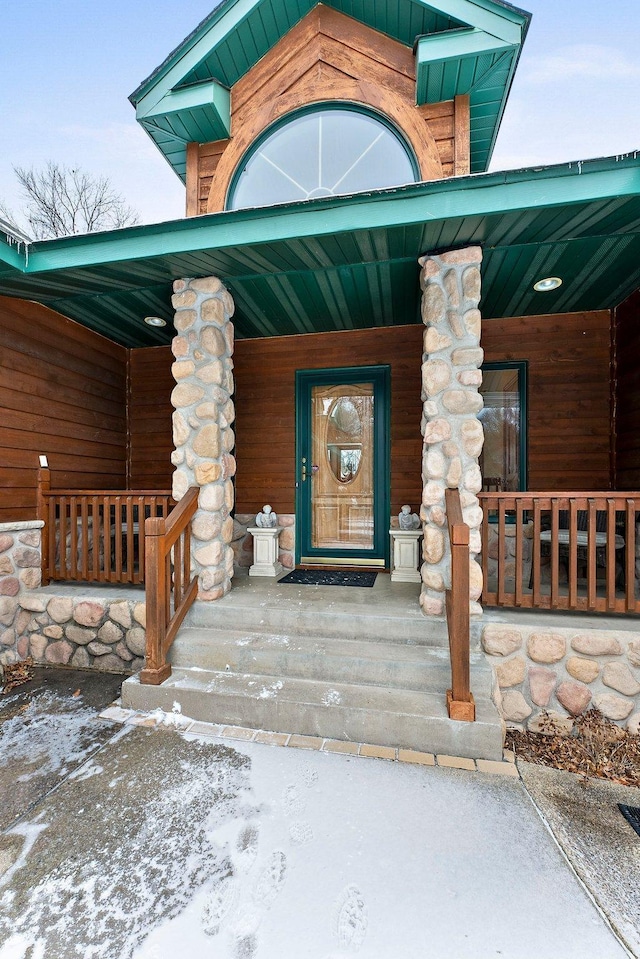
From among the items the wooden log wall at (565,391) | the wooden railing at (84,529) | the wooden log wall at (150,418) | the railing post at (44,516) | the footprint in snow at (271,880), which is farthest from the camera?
the wooden log wall at (150,418)

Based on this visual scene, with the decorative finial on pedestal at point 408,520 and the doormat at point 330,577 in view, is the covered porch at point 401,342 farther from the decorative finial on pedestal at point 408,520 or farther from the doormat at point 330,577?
the doormat at point 330,577

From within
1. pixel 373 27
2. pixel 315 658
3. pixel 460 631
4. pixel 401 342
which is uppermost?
pixel 373 27

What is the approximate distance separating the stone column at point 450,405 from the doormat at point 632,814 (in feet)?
3.73

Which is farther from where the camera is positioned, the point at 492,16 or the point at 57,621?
the point at 57,621

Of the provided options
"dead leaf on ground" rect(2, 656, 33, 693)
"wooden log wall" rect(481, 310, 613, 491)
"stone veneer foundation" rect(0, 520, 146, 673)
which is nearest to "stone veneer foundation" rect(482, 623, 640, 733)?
"wooden log wall" rect(481, 310, 613, 491)

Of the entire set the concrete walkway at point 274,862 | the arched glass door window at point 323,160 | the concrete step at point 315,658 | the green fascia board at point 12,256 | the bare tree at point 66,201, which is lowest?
the concrete walkway at point 274,862

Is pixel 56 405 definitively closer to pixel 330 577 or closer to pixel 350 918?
pixel 330 577

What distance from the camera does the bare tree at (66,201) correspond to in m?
9.82

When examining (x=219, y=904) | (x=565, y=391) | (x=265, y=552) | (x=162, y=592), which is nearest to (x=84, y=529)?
(x=162, y=592)

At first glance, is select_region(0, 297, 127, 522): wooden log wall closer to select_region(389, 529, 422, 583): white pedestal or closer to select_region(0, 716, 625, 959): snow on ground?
select_region(0, 716, 625, 959): snow on ground

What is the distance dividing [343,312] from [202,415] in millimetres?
1709

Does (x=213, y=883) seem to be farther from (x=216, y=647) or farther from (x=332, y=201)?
(x=332, y=201)

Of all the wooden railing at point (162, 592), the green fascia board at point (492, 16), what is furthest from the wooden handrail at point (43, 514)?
the green fascia board at point (492, 16)

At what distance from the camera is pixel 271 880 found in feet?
5.16
